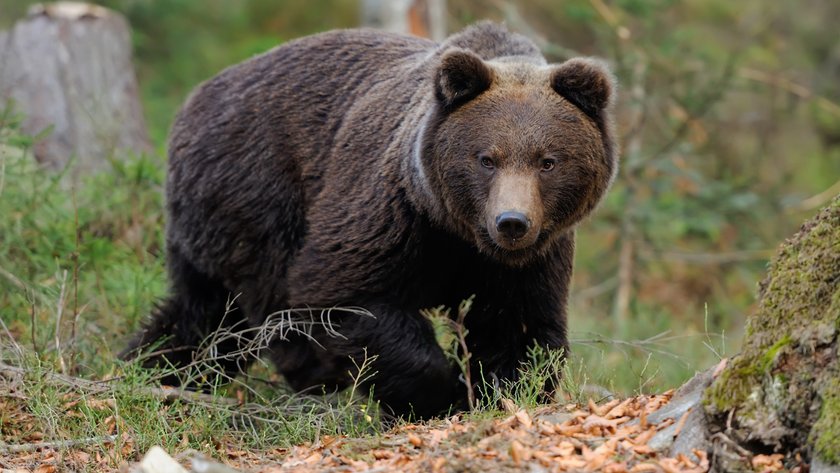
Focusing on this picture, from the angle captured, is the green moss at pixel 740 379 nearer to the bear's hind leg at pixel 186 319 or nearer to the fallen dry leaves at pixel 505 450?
the fallen dry leaves at pixel 505 450

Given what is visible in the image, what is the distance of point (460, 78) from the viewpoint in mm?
5789

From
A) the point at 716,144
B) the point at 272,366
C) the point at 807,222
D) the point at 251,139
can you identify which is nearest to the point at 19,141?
the point at 251,139

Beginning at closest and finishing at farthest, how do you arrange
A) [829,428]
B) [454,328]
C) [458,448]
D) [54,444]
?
[829,428], [458,448], [54,444], [454,328]

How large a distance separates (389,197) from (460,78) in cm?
80

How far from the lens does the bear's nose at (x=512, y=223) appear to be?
529cm

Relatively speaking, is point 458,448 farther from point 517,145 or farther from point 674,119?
point 674,119

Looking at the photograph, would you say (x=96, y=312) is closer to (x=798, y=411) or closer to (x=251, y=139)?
(x=251, y=139)

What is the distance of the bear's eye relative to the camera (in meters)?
5.64

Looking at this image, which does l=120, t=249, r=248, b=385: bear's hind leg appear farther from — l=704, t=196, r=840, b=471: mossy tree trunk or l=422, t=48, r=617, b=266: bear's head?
l=704, t=196, r=840, b=471: mossy tree trunk

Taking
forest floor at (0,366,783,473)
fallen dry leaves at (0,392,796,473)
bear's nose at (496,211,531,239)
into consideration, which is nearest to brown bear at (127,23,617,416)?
bear's nose at (496,211,531,239)

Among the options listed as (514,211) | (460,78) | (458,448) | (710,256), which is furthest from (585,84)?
(710,256)

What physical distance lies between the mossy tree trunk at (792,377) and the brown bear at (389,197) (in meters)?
1.54

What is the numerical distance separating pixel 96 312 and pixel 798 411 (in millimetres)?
5381

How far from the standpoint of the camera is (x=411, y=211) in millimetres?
5969
